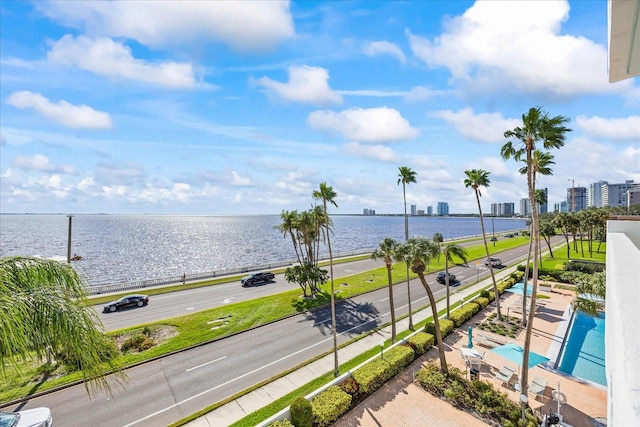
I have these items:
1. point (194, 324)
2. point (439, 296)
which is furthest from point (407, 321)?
point (194, 324)

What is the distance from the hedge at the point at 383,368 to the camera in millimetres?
16438

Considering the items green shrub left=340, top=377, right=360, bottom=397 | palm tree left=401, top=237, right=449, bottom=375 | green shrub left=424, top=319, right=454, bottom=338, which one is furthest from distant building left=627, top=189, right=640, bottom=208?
green shrub left=340, top=377, right=360, bottom=397

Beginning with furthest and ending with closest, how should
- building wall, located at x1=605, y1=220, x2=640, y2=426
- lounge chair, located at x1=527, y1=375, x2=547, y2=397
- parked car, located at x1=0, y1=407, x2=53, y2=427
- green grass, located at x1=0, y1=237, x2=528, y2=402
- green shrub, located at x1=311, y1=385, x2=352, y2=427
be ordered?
green grass, located at x1=0, y1=237, x2=528, y2=402, lounge chair, located at x1=527, y1=375, x2=547, y2=397, green shrub, located at x1=311, y1=385, x2=352, y2=427, parked car, located at x1=0, y1=407, x2=53, y2=427, building wall, located at x1=605, y1=220, x2=640, y2=426

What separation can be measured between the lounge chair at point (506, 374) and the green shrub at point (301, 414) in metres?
12.0

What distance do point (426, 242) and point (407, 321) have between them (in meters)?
11.6

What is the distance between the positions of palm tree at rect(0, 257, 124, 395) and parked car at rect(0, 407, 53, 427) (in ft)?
36.6

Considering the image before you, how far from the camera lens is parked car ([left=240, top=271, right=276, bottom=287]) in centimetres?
4016

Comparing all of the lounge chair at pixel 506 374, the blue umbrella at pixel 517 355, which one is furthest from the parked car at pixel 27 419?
the blue umbrella at pixel 517 355

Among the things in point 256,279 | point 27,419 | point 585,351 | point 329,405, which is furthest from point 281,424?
point 256,279

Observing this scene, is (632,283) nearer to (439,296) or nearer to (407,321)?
(407,321)

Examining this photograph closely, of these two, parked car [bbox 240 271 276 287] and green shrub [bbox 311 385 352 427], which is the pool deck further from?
parked car [bbox 240 271 276 287]

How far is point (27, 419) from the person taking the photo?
12805 millimetres

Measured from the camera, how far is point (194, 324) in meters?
25.9

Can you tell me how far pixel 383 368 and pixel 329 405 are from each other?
4502 mm
